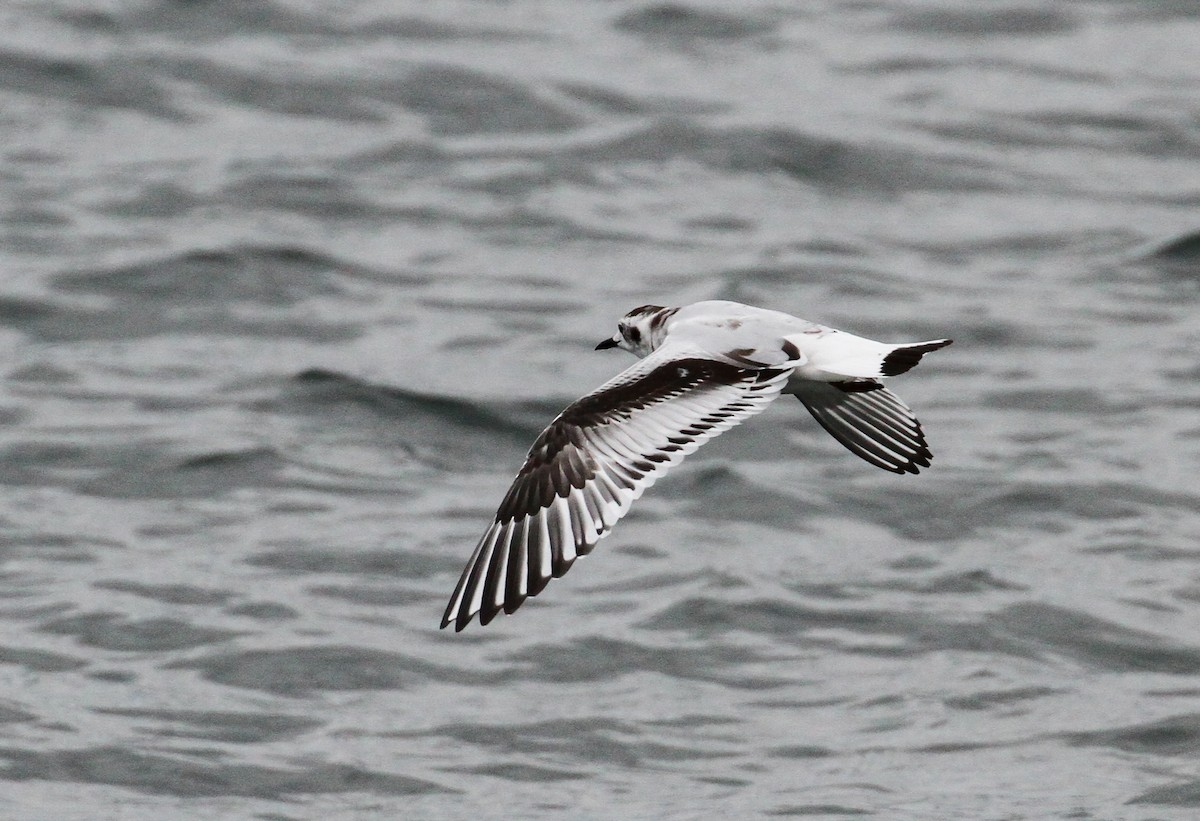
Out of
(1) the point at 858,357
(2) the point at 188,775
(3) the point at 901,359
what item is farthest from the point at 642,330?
(2) the point at 188,775

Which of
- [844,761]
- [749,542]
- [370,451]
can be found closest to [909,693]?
[844,761]

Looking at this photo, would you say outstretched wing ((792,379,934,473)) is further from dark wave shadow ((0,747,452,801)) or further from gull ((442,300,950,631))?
dark wave shadow ((0,747,452,801))

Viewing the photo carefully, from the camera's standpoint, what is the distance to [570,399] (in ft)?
46.4

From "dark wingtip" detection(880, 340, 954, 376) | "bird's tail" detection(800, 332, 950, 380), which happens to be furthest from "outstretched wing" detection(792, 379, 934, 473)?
"dark wingtip" detection(880, 340, 954, 376)

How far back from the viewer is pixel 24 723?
10.5 m

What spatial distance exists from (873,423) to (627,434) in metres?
1.39

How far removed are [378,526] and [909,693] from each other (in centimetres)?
310

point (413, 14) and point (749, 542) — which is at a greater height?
point (413, 14)

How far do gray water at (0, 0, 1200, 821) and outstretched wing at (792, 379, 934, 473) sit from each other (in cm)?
185

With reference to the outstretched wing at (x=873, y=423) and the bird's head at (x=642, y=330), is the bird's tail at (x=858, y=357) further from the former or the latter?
the bird's head at (x=642, y=330)

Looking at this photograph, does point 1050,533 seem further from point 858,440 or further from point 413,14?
point 413,14

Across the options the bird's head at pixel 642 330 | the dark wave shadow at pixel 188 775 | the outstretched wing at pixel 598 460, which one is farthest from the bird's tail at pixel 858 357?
the dark wave shadow at pixel 188 775

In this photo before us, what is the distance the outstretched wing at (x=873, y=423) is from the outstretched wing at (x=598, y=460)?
2.98 feet

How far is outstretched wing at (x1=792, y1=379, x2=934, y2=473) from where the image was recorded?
8953 millimetres
